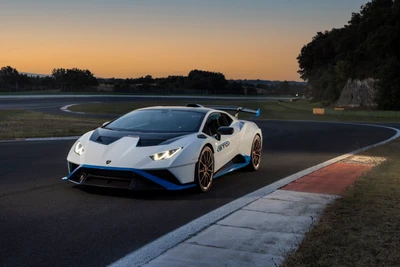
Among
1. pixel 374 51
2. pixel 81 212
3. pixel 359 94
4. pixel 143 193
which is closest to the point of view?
pixel 81 212

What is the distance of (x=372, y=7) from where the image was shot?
52.6 metres

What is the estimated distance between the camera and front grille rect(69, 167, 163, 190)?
6.77 metres

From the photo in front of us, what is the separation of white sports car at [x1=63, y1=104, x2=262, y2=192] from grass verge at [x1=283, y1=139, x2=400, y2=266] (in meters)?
2.17

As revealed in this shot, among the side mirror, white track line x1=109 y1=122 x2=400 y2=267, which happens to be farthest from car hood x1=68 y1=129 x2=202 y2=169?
white track line x1=109 y1=122 x2=400 y2=267

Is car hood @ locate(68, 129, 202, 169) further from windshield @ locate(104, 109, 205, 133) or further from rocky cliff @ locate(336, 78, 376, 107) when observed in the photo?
rocky cliff @ locate(336, 78, 376, 107)

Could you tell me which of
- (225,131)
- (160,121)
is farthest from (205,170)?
(160,121)

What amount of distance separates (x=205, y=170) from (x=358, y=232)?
303cm

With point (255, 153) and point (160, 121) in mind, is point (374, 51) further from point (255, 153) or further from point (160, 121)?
point (160, 121)

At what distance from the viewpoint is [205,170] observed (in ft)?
25.3

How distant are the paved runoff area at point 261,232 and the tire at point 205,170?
104 cm

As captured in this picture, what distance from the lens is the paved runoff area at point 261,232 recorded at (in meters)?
4.44

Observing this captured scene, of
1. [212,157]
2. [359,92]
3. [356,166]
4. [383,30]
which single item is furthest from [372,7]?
[212,157]

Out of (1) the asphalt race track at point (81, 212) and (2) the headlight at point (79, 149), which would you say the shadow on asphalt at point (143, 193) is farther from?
(2) the headlight at point (79, 149)

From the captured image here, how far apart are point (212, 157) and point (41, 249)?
3792 mm
